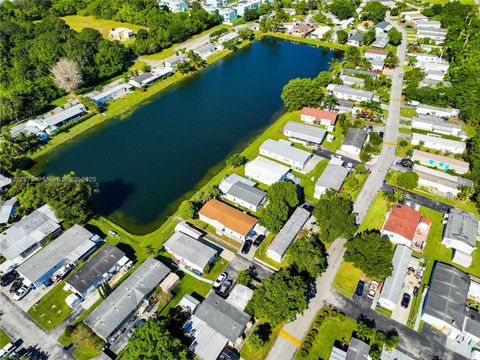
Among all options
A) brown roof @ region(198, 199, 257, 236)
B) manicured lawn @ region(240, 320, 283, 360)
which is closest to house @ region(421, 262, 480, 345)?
manicured lawn @ region(240, 320, 283, 360)

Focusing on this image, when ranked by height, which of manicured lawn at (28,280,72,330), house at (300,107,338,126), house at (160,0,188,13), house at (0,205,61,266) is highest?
house at (160,0,188,13)

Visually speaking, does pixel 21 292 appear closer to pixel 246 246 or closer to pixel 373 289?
pixel 246 246

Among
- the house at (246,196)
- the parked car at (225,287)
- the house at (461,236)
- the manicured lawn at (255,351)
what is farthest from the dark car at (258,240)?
the house at (461,236)

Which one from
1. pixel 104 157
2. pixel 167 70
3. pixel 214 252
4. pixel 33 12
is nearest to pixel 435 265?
pixel 214 252

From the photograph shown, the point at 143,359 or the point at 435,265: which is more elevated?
the point at 143,359

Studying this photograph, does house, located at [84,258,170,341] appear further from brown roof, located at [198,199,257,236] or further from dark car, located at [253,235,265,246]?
dark car, located at [253,235,265,246]

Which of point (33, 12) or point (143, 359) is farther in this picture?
point (33, 12)

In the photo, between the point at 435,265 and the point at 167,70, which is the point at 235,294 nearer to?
the point at 435,265
